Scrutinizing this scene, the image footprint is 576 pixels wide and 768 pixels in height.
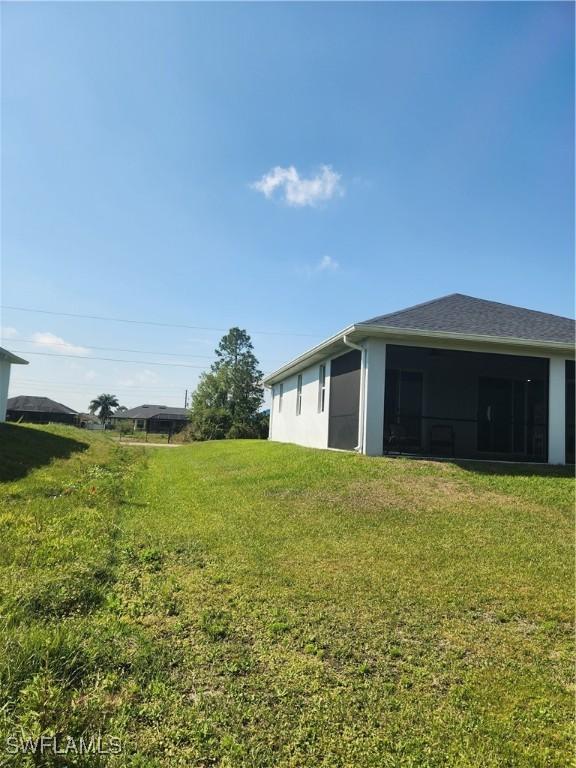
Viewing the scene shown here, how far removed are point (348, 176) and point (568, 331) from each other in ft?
22.4

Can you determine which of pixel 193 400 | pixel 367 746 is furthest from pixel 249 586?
pixel 193 400

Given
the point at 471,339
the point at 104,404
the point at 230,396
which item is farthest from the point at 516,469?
the point at 104,404

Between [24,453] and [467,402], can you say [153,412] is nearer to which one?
[24,453]

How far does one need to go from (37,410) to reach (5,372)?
28.6m

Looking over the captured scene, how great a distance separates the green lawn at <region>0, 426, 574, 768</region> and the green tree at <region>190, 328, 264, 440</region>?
1243 inches

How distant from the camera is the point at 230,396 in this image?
41.4 metres

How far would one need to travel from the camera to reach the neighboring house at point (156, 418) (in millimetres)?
52188

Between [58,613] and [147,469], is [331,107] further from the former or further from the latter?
[58,613]

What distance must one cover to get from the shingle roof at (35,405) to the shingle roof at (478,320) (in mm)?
44478

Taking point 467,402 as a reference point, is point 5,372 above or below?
above

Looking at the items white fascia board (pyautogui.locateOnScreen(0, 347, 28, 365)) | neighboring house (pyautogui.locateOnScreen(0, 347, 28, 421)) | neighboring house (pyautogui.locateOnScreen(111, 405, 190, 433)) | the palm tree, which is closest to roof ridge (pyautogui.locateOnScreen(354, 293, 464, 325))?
white fascia board (pyautogui.locateOnScreen(0, 347, 28, 365))

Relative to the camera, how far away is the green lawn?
211 centimetres

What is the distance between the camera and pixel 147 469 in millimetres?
12789

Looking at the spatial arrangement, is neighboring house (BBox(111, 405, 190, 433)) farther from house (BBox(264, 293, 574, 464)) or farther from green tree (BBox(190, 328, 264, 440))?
house (BBox(264, 293, 574, 464))
